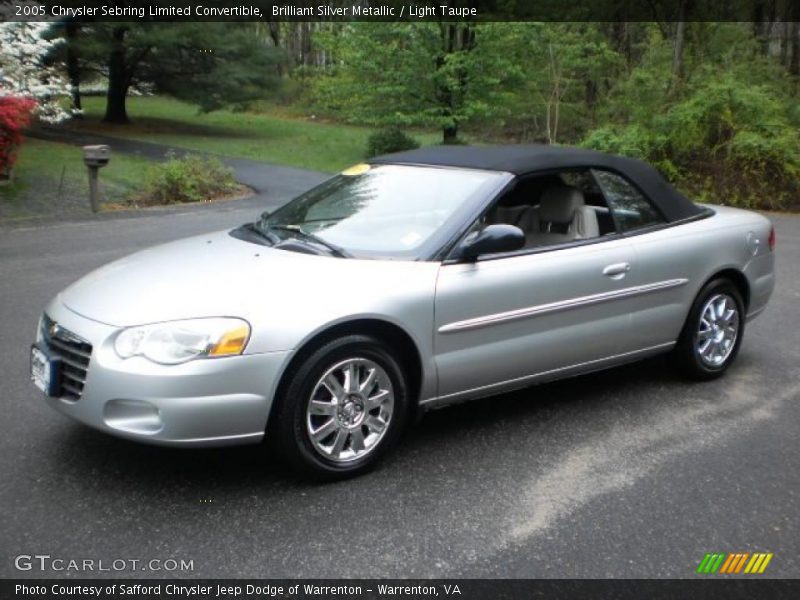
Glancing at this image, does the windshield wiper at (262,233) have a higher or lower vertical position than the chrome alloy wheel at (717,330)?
higher

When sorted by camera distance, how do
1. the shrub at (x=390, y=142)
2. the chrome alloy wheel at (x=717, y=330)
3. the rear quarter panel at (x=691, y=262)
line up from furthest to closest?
the shrub at (x=390, y=142) < the chrome alloy wheel at (x=717, y=330) < the rear quarter panel at (x=691, y=262)

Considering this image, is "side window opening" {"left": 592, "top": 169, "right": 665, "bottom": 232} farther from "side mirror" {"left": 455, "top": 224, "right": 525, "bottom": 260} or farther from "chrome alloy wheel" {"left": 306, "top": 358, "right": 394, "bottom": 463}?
"chrome alloy wheel" {"left": 306, "top": 358, "right": 394, "bottom": 463}

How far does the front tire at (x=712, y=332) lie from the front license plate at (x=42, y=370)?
12.1 ft

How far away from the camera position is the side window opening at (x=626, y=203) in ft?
16.6

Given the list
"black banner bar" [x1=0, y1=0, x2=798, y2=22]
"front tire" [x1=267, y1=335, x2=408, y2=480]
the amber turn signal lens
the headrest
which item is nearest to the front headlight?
the amber turn signal lens

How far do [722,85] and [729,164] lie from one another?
165 cm

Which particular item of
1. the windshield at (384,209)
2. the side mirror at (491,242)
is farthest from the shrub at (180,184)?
the side mirror at (491,242)

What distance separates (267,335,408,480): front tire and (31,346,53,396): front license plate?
103 cm

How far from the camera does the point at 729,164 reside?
16.0m

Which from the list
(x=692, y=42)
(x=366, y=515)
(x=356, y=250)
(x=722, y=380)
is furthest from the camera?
(x=692, y=42)

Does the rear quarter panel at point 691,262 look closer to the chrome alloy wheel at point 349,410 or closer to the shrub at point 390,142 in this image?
the chrome alloy wheel at point 349,410

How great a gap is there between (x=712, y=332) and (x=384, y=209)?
7.78 ft

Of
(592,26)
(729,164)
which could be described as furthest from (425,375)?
(592,26)

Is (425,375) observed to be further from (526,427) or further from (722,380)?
(722,380)
